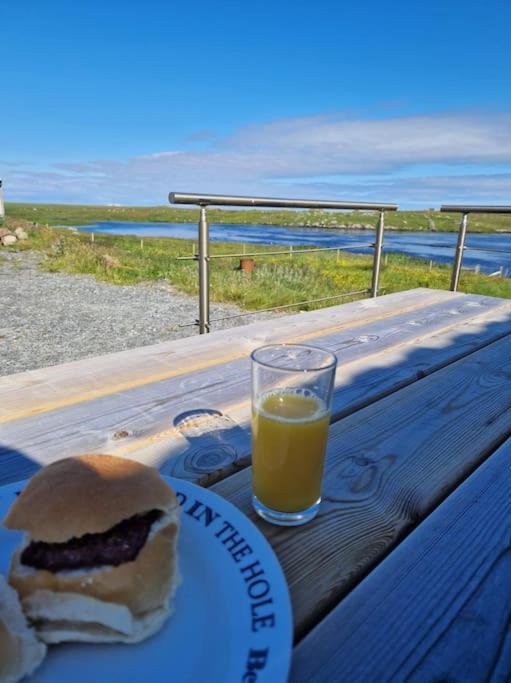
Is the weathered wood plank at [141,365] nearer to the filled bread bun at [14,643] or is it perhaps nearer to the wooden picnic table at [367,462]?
the wooden picnic table at [367,462]

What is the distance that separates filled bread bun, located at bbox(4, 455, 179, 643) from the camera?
42cm

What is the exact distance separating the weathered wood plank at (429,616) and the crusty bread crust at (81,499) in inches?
8.7

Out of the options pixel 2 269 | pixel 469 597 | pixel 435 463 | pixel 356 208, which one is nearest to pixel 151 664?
pixel 469 597

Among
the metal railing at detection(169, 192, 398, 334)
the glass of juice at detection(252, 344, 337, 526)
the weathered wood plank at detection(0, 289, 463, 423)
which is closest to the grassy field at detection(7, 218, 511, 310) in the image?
the metal railing at detection(169, 192, 398, 334)

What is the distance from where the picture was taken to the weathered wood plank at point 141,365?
37.0 inches

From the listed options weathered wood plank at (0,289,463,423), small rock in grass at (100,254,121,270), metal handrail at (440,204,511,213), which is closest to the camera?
weathered wood plank at (0,289,463,423)

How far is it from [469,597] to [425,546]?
0.08 m

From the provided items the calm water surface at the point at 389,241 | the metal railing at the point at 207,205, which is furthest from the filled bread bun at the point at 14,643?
the calm water surface at the point at 389,241

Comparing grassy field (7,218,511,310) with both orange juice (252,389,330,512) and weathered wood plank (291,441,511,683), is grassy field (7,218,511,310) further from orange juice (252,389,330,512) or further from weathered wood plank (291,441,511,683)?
weathered wood plank (291,441,511,683)

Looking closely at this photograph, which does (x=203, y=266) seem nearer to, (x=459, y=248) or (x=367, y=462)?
(x=367, y=462)

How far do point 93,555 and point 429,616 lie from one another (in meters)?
0.36

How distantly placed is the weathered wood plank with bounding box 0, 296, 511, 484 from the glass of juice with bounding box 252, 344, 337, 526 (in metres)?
0.12

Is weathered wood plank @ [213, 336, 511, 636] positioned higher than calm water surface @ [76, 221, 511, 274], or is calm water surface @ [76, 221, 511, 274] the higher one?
weathered wood plank @ [213, 336, 511, 636]

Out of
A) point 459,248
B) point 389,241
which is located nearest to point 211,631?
point 459,248
